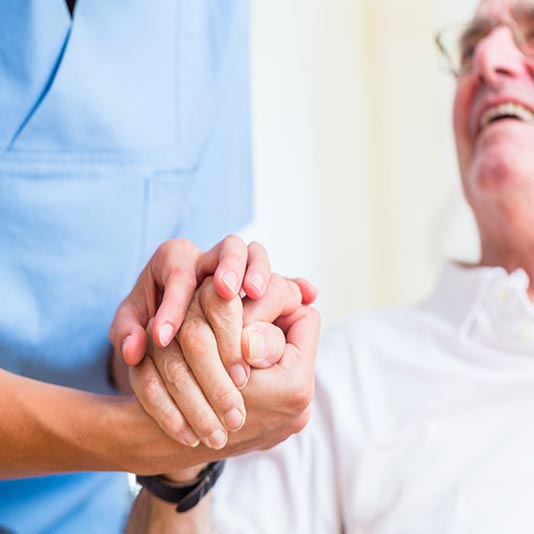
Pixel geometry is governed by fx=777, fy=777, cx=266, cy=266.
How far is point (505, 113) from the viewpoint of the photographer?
1.20 m

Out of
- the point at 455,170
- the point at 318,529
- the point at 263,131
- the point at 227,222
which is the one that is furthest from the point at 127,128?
the point at 455,170

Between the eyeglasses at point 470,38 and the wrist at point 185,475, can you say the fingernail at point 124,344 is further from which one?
the eyeglasses at point 470,38

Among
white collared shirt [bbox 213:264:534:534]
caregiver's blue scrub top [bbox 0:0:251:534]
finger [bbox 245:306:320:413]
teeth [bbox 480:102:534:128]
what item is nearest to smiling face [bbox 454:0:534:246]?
teeth [bbox 480:102:534:128]

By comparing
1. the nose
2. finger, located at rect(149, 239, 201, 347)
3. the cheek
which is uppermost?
the nose

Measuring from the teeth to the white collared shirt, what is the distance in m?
0.24

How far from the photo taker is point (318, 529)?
40.6 inches

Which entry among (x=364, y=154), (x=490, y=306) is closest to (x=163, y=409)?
(x=490, y=306)

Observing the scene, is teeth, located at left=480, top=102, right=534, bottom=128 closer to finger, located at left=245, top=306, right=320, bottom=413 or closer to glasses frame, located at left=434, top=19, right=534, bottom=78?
glasses frame, located at left=434, top=19, right=534, bottom=78

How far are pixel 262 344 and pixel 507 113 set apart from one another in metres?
0.71

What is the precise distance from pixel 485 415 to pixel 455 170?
0.98 m

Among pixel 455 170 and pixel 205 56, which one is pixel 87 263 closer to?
pixel 205 56

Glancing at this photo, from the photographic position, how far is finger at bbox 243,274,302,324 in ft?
2.36

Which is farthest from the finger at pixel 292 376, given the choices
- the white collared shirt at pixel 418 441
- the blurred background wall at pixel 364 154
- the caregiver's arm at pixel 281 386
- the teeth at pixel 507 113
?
the blurred background wall at pixel 364 154

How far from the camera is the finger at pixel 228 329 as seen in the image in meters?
0.68
